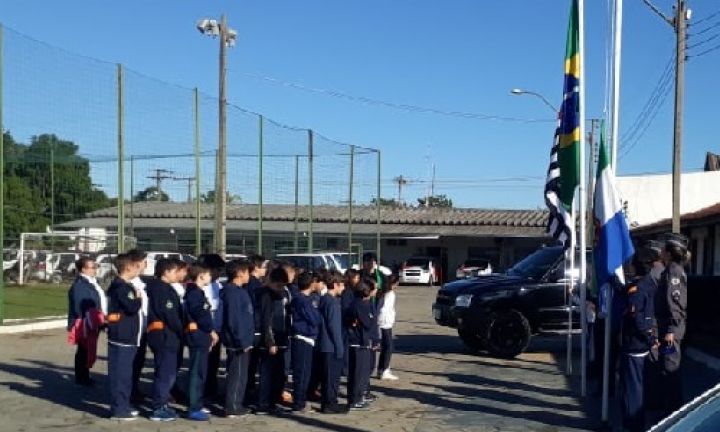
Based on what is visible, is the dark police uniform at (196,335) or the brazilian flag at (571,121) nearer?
the dark police uniform at (196,335)

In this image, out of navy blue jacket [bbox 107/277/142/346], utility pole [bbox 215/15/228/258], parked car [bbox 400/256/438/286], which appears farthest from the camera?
parked car [bbox 400/256/438/286]

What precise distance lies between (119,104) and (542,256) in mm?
9056

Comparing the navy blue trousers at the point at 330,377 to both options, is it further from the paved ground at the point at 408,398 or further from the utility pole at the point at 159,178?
the utility pole at the point at 159,178

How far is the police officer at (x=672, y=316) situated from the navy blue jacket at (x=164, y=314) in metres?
4.89

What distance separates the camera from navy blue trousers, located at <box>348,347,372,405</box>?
33.5ft

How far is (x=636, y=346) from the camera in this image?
853 centimetres

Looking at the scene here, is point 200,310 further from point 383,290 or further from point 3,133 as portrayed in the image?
point 3,133

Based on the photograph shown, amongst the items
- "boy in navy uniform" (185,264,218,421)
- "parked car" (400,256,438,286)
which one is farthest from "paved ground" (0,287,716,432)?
"parked car" (400,256,438,286)

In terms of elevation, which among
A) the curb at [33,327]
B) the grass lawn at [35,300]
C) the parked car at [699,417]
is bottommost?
the grass lawn at [35,300]

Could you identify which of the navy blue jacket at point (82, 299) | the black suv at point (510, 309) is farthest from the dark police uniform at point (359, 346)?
the black suv at point (510, 309)

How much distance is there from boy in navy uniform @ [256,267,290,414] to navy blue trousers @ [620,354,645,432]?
361cm

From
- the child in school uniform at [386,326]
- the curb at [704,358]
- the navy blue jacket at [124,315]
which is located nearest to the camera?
the navy blue jacket at [124,315]

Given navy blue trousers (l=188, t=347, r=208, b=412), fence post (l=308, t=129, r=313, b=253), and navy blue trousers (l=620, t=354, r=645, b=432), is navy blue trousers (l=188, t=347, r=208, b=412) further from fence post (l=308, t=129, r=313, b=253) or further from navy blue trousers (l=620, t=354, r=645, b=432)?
fence post (l=308, t=129, r=313, b=253)

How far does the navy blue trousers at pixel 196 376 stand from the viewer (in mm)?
9531
